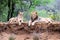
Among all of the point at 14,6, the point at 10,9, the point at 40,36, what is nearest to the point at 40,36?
the point at 40,36

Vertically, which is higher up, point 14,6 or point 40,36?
point 40,36

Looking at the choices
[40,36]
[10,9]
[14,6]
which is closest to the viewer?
[40,36]

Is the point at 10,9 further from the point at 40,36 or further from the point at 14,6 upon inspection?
the point at 40,36

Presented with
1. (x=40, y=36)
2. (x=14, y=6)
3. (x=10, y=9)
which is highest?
(x=40, y=36)

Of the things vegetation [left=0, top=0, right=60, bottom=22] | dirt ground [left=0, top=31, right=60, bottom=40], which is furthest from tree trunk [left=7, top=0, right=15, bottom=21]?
dirt ground [left=0, top=31, right=60, bottom=40]

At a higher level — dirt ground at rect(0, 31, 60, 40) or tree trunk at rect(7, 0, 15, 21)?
dirt ground at rect(0, 31, 60, 40)

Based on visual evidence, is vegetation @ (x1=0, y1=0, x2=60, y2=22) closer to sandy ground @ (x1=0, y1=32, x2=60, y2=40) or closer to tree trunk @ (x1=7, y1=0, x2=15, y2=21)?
tree trunk @ (x1=7, y1=0, x2=15, y2=21)

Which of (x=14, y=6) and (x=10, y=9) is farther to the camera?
(x=14, y=6)

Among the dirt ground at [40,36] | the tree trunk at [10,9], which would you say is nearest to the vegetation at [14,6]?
the tree trunk at [10,9]

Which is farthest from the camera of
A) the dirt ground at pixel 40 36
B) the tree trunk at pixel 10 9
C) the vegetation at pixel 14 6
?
the vegetation at pixel 14 6

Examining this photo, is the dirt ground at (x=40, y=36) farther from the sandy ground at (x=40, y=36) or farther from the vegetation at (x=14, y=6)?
the vegetation at (x=14, y=6)

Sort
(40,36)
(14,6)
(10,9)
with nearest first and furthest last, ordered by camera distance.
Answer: (40,36) → (10,9) → (14,6)

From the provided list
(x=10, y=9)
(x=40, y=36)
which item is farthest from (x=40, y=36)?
(x=10, y=9)

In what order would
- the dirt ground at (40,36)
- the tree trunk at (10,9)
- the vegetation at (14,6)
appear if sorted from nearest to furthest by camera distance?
the dirt ground at (40,36) → the tree trunk at (10,9) → the vegetation at (14,6)
